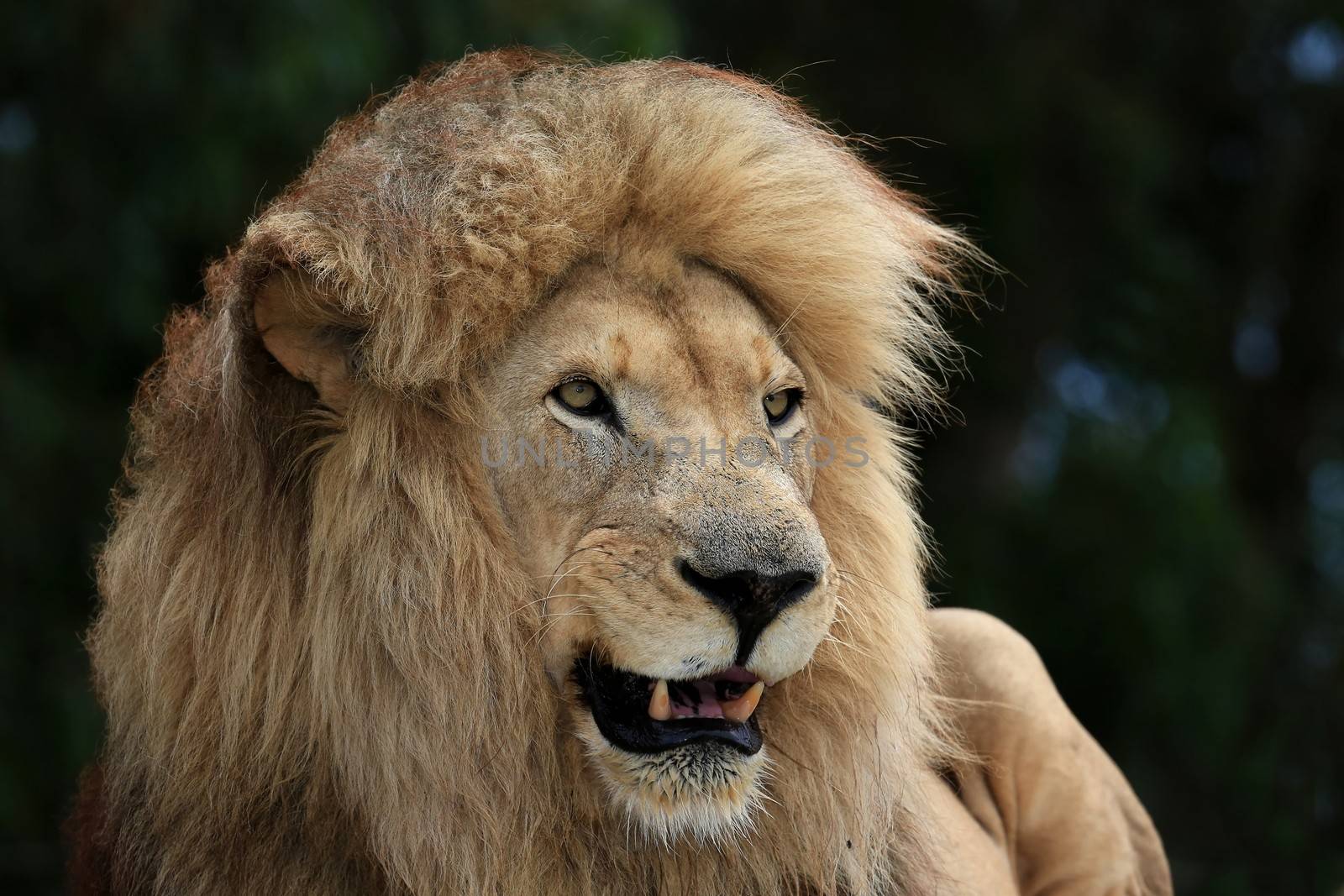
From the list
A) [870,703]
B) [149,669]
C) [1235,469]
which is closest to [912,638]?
[870,703]

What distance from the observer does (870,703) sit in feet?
7.50

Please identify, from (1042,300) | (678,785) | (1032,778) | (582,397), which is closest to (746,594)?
(678,785)

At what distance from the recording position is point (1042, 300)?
701 cm

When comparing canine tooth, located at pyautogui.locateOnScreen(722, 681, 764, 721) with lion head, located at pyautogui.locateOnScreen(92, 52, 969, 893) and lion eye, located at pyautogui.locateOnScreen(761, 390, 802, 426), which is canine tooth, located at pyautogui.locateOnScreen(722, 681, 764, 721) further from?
lion eye, located at pyautogui.locateOnScreen(761, 390, 802, 426)

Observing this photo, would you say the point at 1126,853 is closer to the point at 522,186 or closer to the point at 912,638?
the point at 912,638

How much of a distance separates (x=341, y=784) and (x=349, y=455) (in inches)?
16.2

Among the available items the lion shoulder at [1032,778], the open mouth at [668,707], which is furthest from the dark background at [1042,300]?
the open mouth at [668,707]

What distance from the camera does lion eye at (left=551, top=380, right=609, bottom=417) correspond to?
2.13m

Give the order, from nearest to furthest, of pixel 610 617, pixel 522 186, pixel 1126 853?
pixel 610 617
pixel 522 186
pixel 1126 853

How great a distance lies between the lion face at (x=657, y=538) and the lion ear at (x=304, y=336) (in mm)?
204

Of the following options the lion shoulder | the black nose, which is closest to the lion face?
the black nose

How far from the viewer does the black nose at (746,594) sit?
1952mm

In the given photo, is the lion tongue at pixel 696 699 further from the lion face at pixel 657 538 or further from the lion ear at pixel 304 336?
the lion ear at pixel 304 336

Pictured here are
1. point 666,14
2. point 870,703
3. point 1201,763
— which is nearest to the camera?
point 870,703
